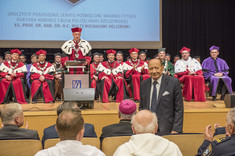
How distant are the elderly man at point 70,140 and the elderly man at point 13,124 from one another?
901mm

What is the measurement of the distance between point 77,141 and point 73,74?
376 cm

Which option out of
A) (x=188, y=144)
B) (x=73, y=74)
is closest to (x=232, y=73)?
(x=73, y=74)

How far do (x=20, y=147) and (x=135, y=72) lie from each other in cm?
566

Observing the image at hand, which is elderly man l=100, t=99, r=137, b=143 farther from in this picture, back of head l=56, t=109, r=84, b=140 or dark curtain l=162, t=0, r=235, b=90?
dark curtain l=162, t=0, r=235, b=90

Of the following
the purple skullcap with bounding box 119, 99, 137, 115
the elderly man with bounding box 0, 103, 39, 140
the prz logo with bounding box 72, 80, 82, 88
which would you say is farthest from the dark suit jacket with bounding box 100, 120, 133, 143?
the prz logo with bounding box 72, 80, 82, 88

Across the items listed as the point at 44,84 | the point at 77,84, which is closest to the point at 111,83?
the point at 44,84

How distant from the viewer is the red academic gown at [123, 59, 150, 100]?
286 inches

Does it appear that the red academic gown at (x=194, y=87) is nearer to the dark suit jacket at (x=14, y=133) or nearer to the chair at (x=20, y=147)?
the dark suit jacket at (x=14, y=133)

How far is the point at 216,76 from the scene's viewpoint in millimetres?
7406

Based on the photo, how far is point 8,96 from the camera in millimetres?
6969

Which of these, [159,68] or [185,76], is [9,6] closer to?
[185,76]

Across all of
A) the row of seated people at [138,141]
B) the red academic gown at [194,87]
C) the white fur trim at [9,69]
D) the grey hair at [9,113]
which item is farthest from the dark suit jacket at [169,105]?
the white fur trim at [9,69]

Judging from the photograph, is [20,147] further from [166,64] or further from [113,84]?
[166,64]

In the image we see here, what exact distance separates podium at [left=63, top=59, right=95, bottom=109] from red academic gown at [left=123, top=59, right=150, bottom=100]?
84.0 inches
